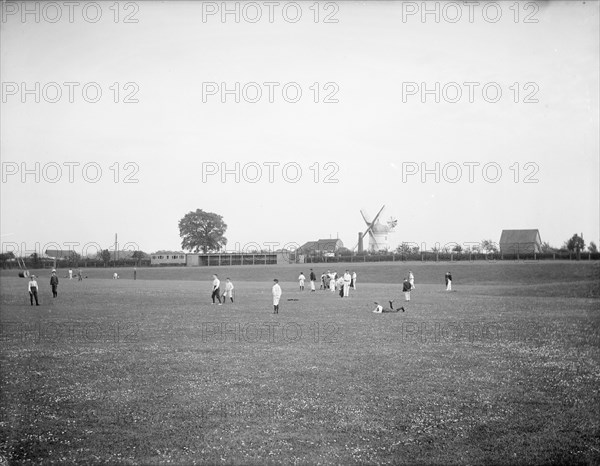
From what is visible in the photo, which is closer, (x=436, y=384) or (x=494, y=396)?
(x=494, y=396)

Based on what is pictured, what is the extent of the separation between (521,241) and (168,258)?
65.6 metres

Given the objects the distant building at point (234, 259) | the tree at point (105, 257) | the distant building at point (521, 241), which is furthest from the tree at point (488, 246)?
the tree at point (105, 257)

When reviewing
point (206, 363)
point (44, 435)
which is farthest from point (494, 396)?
point (44, 435)

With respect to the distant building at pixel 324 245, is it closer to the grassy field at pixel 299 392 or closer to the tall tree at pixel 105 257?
the tall tree at pixel 105 257

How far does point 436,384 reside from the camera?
11094 mm

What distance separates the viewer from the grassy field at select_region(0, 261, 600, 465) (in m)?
7.62

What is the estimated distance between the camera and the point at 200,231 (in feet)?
301

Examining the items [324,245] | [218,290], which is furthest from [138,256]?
[218,290]

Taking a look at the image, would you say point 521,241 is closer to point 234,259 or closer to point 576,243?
point 576,243

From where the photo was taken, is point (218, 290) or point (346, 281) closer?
point (218, 290)

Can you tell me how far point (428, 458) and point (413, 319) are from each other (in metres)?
15.9

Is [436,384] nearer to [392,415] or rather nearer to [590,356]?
[392,415]

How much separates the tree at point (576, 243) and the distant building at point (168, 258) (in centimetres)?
6655

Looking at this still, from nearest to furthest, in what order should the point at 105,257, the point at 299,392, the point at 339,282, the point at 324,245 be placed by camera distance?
1. the point at 299,392
2. the point at 339,282
3. the point at 105,257
4. the point at 324,245
